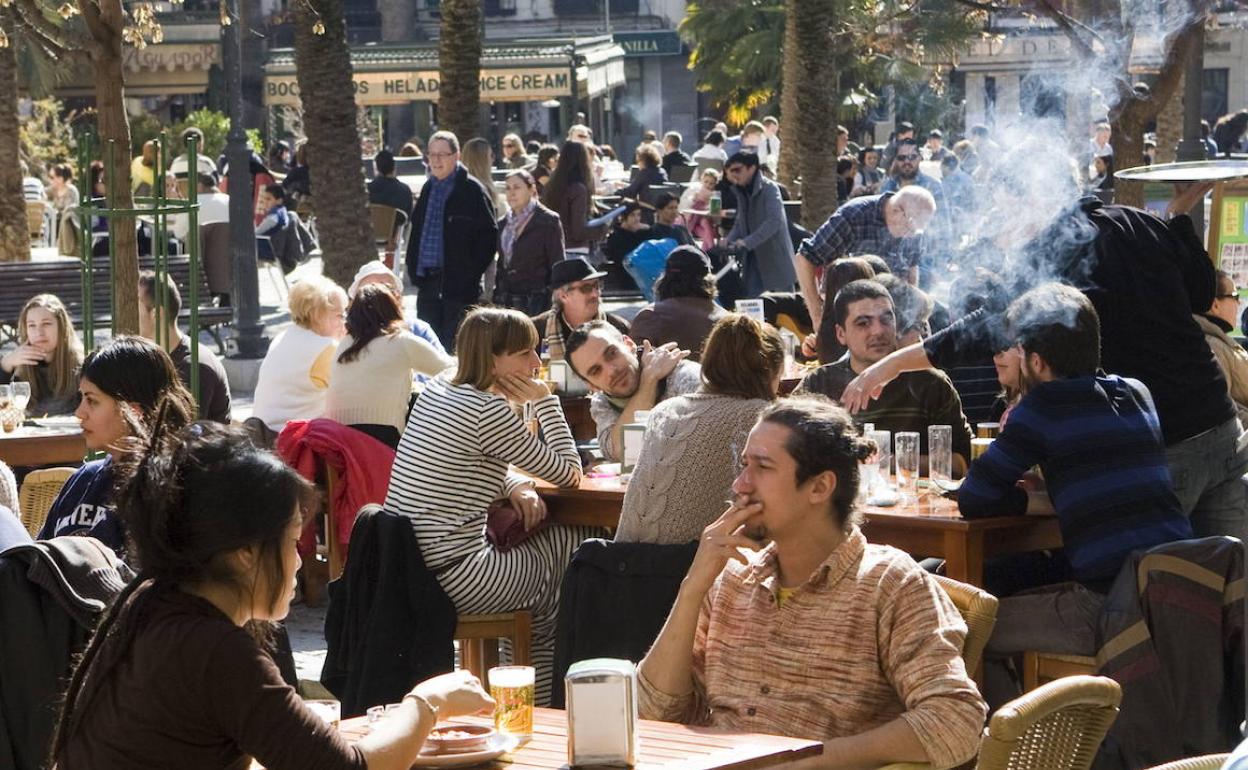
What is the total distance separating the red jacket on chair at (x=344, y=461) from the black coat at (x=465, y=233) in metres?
5.89

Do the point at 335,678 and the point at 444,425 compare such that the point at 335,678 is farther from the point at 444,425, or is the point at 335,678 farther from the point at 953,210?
the point at 953,210

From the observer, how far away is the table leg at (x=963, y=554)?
5988 mm

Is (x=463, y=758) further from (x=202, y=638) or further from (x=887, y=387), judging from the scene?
(x=887, y=387)

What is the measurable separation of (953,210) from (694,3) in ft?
136

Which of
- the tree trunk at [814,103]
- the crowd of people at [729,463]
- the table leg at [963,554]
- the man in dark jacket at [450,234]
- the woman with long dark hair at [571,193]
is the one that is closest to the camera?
the crowd of people at [729,463]

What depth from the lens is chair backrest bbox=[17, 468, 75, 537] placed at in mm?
6836

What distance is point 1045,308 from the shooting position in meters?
5.76

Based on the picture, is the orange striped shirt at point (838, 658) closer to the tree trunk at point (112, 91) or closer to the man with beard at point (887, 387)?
the man with beard at point (887, 387)

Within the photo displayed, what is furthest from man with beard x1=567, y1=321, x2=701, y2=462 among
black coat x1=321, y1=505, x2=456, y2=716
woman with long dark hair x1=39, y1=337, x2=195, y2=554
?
woman with long dark hair x1=39, y1=337, x2=195, y2=554

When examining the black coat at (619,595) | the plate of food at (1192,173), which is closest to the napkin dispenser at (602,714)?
the black coat at (619,595)

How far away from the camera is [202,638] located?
3.27 metres

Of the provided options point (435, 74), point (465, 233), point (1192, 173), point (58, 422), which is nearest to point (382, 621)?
point (58, 422)

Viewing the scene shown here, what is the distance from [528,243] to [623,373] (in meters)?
6.78

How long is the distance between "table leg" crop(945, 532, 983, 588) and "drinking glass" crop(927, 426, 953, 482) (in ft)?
2.06
